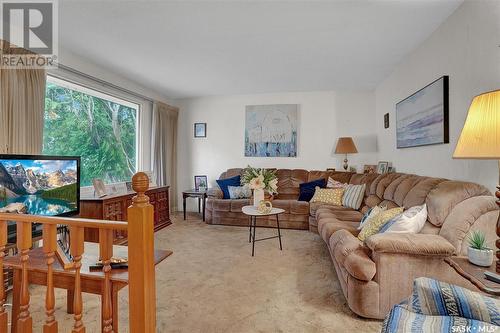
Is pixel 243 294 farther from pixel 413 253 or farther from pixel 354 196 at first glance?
pixel 354 196

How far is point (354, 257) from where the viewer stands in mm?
1890

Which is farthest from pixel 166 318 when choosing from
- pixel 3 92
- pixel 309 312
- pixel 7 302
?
pixel 3 92

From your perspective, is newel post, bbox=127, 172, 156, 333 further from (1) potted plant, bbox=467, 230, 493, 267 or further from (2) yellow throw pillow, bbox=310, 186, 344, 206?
(2) yellow throw pillow, bbox=310, 186, 344, 206

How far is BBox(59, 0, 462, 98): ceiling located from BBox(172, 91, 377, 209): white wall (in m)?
0.84

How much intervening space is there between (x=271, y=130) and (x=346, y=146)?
1469 millimetres

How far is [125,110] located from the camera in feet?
14.6

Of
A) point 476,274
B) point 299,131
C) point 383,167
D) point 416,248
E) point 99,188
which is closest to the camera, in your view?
point 476,274

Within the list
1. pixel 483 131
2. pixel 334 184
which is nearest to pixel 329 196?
pixel 334 184

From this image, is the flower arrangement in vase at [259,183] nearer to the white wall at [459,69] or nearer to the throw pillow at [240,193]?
the throw pillow at [240,193]

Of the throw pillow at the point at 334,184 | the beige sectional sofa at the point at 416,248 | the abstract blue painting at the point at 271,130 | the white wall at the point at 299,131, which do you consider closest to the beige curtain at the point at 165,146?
the white wall at the point at 299,131

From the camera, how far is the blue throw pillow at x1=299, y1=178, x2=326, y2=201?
454 centimetres

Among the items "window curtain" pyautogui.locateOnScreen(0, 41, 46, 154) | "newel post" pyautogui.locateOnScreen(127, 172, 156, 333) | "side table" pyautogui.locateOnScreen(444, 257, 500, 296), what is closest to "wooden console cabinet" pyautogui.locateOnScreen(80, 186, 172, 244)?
"window curtain" pyautogui.locateOnScreen(0, 41, 46, 154)

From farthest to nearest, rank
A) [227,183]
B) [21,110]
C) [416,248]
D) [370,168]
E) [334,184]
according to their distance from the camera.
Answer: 1. [227,183]
2. [370,168]
3. [334,184]
4. [21,110]
5. [416,248]

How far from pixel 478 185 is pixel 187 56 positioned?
3.22 metres
